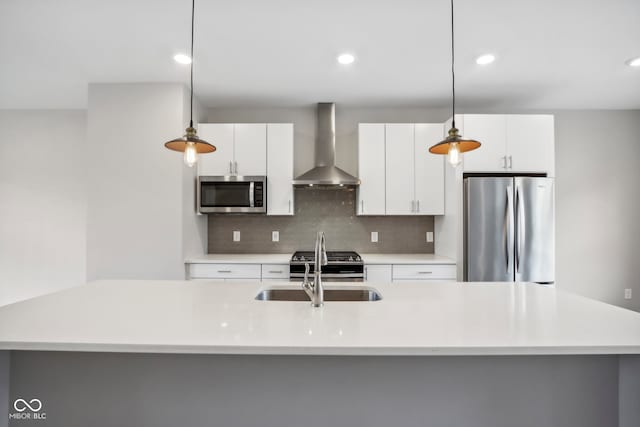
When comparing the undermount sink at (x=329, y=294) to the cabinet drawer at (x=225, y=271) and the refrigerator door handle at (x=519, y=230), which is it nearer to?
the cabinet drawer at (x=225, y=271)

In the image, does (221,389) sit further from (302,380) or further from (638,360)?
(638,360)

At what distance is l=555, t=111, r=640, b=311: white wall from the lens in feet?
12.6

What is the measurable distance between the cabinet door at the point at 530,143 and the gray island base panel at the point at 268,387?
7.71ft

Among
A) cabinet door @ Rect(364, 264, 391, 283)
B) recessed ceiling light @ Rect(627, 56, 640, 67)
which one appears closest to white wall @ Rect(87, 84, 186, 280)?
cabinet door @ Rect(364, 264, 391, 283)

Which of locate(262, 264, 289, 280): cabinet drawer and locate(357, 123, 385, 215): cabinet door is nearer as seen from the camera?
locate(262, 264, 289, 280): cabinet drawer

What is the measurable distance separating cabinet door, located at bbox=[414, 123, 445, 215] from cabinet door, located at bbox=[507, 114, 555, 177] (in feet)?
2.07

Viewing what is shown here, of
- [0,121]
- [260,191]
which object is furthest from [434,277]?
[0,121]

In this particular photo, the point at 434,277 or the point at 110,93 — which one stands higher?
the point at 110,93

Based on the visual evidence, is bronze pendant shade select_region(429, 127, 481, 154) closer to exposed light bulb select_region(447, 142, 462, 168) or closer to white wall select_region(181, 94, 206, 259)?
exposed light bulb select_region(447, 142, 462, 168)

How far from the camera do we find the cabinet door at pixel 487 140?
326 centimetres

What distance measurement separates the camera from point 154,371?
1368mm

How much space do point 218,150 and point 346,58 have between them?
158cm

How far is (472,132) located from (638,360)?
244cm

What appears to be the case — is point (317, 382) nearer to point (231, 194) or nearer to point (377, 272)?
point (377, 272)
